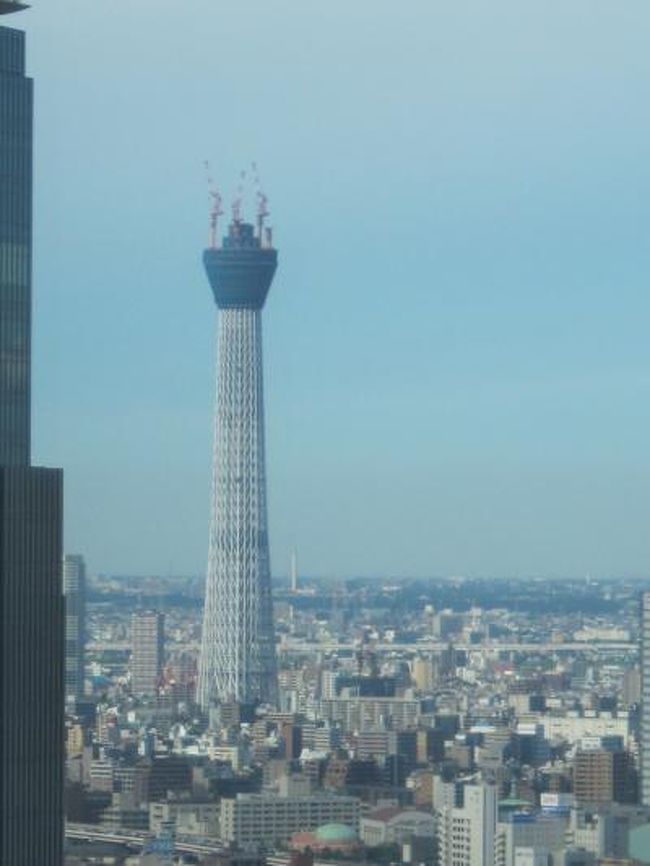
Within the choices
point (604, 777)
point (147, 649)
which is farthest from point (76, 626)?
point (604, 777)

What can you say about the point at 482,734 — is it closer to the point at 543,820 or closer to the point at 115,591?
the point at 543,820

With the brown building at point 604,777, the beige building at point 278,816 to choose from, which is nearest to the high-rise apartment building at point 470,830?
→ the beige building at point 278,816

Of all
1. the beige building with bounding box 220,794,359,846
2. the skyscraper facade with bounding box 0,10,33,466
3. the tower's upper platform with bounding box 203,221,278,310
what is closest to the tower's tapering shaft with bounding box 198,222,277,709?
the tower's upper platform with bounding box 203,221,278,310

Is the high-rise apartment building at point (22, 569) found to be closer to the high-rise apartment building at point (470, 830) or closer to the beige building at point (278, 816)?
the high-rise apartment building at point (470, 830)

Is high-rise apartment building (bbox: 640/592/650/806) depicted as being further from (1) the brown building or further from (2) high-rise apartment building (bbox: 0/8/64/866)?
(2) high-rise apartment building (bbox: 0/8/64/866)

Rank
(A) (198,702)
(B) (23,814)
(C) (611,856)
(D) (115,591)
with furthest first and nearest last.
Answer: (D) (115,591) → (A) (198,702) → (C) (611,856) → (B) (23,814)

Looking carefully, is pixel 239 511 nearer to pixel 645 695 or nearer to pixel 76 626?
pixel 76 626

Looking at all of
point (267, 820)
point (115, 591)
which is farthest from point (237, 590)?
point (267, 820)
